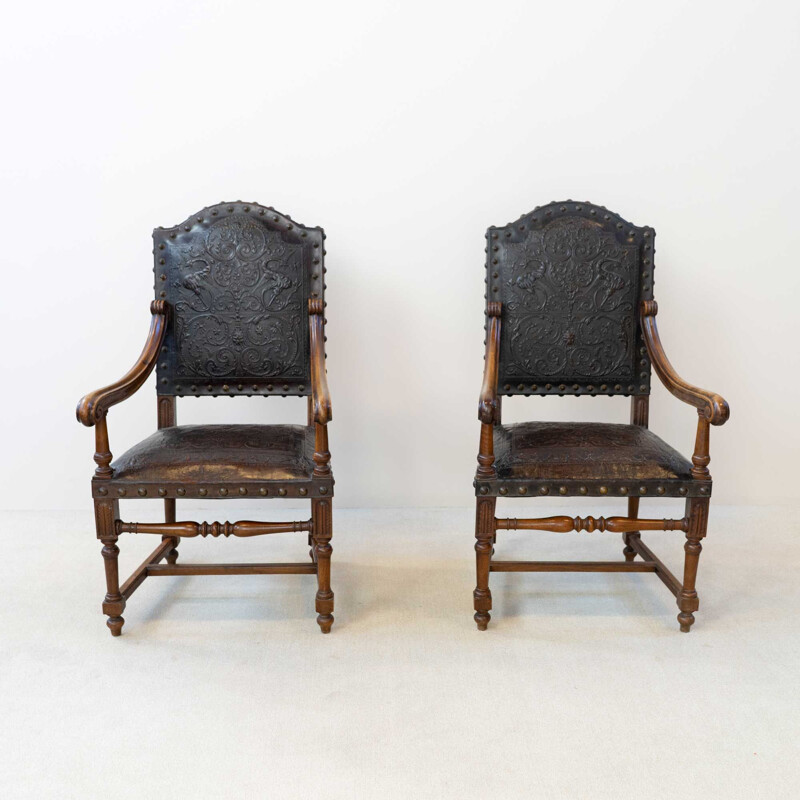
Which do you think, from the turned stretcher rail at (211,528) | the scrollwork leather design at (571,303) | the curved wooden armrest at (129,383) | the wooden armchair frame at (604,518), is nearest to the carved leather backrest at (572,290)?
the scrollwork leather design at (571,303)

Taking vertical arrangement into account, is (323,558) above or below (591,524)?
below

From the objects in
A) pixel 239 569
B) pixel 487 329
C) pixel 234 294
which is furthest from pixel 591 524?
pixel 234 294

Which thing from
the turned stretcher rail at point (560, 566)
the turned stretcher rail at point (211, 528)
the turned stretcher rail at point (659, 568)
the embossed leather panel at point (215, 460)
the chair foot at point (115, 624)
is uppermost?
the embossed leather panel at point (215, 460)

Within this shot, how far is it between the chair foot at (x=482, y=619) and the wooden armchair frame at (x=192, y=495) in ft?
1.48

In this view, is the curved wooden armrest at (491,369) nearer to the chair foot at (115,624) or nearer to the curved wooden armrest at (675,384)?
the curved wooden armrest at (675,384)

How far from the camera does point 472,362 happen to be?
3299 mm

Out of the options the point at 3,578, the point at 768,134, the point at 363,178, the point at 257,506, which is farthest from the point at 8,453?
the point at 768,134

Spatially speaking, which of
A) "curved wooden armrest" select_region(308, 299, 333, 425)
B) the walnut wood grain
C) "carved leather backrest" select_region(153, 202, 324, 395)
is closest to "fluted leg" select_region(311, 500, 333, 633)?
the walnut wood grain

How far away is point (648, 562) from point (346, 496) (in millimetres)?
1375

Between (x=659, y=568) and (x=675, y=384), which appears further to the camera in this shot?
(x=659, y=568)

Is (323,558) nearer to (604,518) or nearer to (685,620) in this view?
(604,518)

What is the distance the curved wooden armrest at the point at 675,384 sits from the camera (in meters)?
2.18

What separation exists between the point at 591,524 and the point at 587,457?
20cm

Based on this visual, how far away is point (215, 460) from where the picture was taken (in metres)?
2.25
